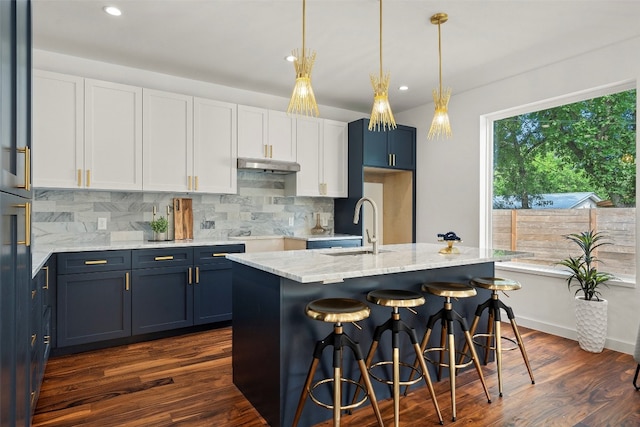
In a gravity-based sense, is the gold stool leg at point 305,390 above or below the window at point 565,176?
below

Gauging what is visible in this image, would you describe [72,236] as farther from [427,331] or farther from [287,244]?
[427,331]

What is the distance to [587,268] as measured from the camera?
3514 mm

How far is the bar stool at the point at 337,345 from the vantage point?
1.83 meters

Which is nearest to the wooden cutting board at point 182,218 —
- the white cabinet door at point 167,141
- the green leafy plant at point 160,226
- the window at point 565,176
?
the green leafy plant at point 160,226

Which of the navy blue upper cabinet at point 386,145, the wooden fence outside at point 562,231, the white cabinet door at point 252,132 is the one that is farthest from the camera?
the navy blue upper cabinet at point 386,145

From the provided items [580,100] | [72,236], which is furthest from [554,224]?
[72,236]

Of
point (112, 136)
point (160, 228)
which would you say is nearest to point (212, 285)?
point (160, 228)

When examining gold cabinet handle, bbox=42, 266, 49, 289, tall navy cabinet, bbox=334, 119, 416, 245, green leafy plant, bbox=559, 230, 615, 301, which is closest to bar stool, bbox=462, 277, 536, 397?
green leafy plant, bbox=559, 230, 615, 301

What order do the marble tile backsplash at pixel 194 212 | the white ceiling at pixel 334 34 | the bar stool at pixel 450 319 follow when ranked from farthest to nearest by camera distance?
the marble tile backsplash at pixel 194 212 < the white ceiling at pixel 334 34 < the bar stool at pixel 450 319

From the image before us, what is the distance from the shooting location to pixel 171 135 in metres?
3.87

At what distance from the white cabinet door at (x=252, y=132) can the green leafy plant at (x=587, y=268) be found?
329cm

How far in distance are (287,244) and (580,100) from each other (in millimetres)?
3462

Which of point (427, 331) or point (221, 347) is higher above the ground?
point (427, 331)

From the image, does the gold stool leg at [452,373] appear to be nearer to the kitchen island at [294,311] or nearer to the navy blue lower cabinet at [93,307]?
the kitchen island at [294,311]
